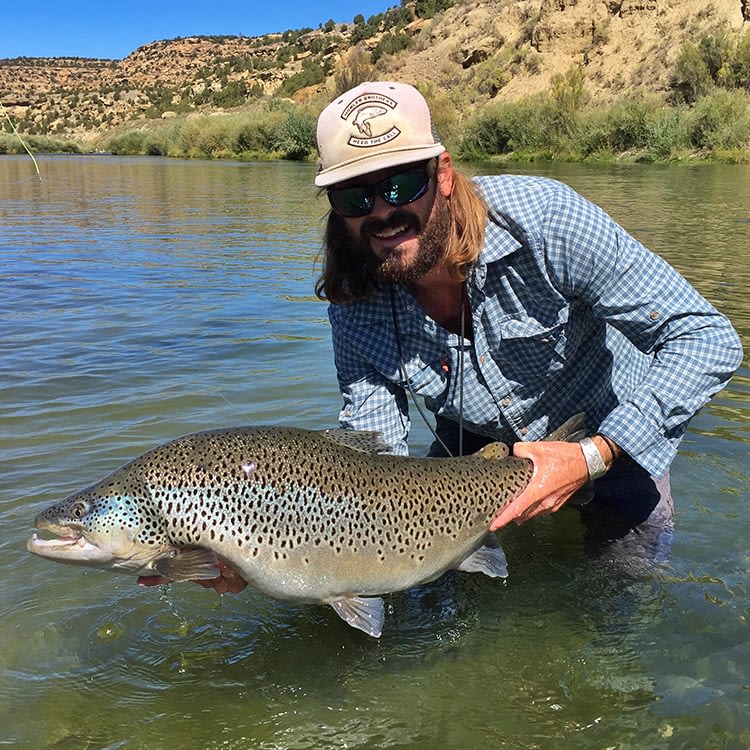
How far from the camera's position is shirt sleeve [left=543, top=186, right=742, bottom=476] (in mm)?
2947

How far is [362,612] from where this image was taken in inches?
109

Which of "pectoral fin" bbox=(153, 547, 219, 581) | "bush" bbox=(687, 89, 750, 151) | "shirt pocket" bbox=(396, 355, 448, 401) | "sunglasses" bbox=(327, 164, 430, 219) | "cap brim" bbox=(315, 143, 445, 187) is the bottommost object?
"pectoral fin" bbox=(153, 547, 219, 581)

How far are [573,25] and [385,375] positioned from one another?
2197 inches

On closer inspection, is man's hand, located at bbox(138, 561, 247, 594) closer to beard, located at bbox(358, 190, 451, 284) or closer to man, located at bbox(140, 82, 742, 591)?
man, located at bbox(140, 82, 742, 591)

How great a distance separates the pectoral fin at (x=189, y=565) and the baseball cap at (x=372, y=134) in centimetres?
132

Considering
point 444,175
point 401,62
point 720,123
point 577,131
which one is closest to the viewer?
point 444,175

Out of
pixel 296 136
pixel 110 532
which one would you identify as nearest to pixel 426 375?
pixel 110 532

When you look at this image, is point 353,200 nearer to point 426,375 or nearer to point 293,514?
point 426,375

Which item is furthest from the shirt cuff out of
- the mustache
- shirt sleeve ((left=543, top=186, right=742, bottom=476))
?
the mustache

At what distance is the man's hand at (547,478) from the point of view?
2840mm

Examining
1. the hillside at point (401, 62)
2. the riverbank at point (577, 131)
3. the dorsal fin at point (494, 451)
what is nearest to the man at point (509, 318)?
the dorsal fin at point (494, 451)

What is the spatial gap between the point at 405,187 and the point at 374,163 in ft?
0.56

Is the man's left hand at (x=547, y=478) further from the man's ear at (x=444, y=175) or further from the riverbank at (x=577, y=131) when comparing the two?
the riverbank at (x=577, y=131)

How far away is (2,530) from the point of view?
402 cm
